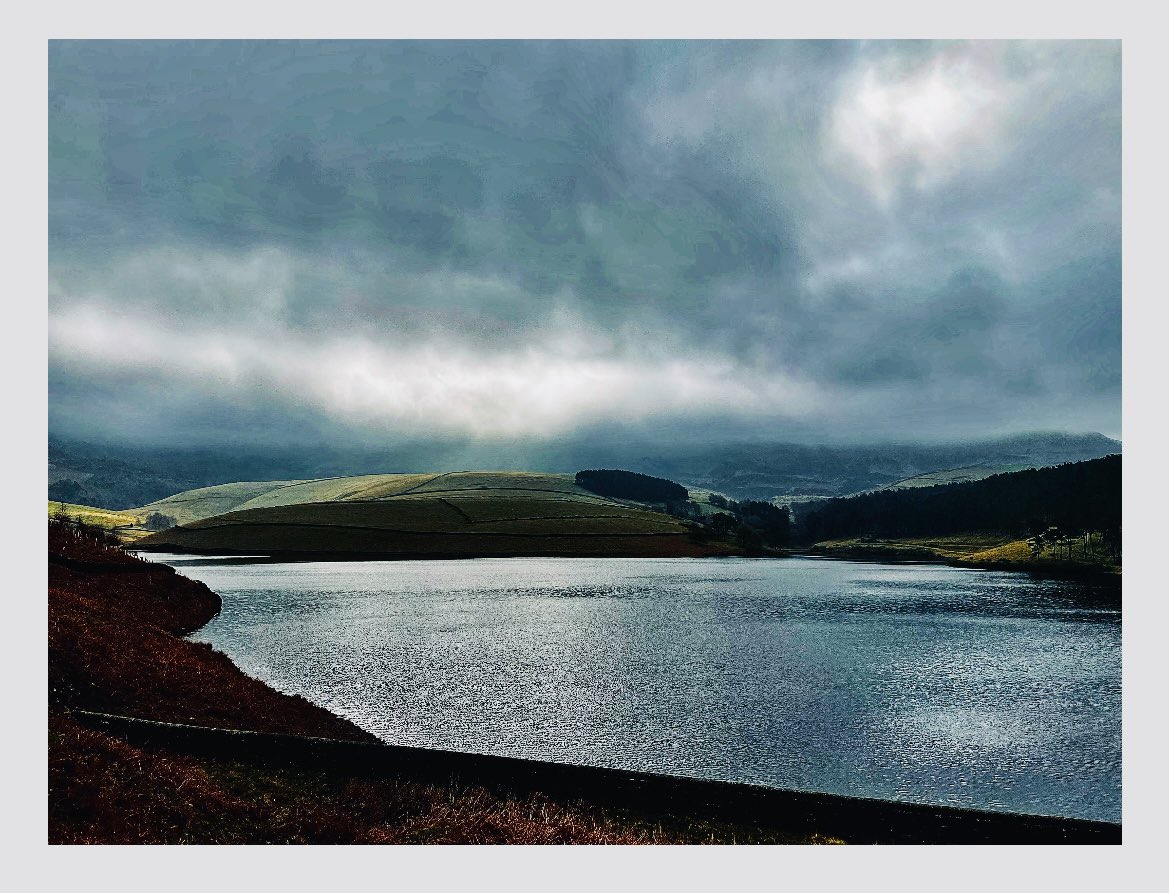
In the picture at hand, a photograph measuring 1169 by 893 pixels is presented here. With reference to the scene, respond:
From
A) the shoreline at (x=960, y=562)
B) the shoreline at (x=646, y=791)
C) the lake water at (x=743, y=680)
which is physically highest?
the shoreline at (x=646, y=791)

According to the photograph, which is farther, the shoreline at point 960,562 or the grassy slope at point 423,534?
the grassy slope at point 423,534

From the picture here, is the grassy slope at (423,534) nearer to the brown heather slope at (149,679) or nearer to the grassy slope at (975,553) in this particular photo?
the grassy slope at (975,553)

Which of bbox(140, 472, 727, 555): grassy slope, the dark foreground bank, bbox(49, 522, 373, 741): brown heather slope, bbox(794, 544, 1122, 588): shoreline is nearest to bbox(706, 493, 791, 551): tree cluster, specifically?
bbox(794, 544, 1122, 588): shoreline

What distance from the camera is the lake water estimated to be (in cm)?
2484

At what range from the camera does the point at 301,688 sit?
117ft

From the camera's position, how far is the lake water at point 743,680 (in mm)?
24844

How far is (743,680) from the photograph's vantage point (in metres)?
37.5

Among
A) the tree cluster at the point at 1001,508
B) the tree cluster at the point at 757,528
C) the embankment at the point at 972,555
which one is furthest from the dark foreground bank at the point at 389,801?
the tree cluster at the point at 757,528

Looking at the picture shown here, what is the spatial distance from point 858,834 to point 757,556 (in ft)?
504

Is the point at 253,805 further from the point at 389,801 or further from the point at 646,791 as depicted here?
the point at 646,791

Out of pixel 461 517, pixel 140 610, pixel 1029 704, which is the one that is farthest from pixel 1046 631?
pixel 461 517

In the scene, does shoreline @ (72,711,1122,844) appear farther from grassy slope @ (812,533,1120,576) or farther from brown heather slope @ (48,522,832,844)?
grassy slope @ (812,533,1120,576)

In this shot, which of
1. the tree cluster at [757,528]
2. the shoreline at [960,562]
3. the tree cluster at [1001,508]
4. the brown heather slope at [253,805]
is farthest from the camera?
the tree cluster at [757,528]

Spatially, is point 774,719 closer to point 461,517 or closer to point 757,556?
point 757,556
